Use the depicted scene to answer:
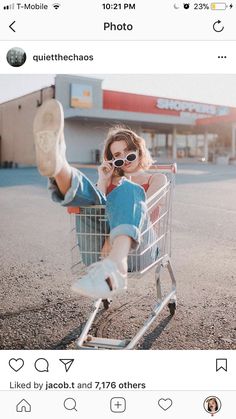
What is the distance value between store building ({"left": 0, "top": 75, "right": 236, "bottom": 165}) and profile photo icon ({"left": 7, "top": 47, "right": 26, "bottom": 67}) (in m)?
18.5

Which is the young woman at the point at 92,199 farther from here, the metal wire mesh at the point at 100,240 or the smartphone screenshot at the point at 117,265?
the metal wire mesh at the point at 100,240

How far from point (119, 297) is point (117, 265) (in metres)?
1.31

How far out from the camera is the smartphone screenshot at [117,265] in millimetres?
1826

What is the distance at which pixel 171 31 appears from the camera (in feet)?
7.36

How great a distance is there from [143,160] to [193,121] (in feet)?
80.0

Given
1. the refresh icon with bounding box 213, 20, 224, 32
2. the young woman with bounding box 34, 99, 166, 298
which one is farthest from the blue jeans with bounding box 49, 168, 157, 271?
the refresh icon with bounding box 213, 20, 224, 32

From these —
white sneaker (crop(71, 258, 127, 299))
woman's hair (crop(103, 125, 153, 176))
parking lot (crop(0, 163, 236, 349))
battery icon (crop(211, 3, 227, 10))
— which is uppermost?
battery icon (crop(211, 3, 227, 10))

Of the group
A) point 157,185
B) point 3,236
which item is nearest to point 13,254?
point 3,236
